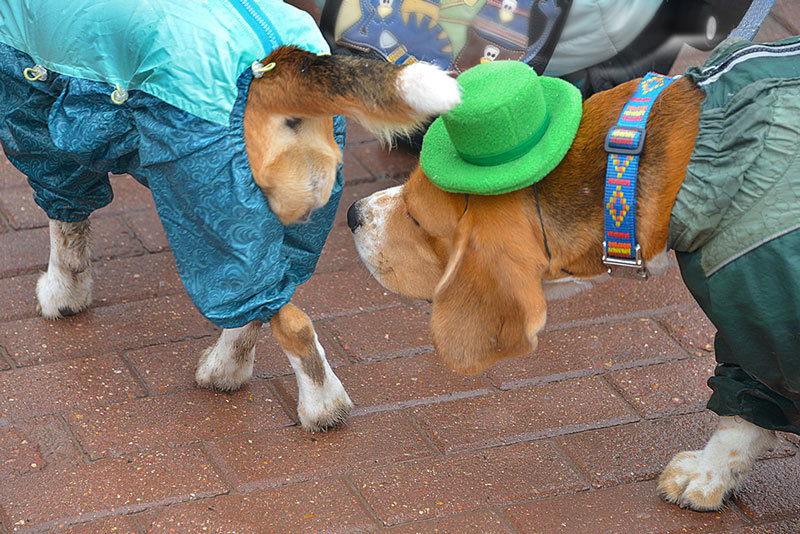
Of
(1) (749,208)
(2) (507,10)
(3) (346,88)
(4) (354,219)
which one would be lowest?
(4) (354,219)

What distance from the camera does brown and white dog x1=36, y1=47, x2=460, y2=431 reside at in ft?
8.63

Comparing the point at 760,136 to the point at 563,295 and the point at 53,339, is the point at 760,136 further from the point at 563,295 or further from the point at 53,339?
the point at 53,339

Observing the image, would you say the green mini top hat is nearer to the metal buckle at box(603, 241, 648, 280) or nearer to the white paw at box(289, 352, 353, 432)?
the metal buckle at box(603, 241, 648, 280)

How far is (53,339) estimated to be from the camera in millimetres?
3832

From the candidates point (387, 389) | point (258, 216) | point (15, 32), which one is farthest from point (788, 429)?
point (15, 32)

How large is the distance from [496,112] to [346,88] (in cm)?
53

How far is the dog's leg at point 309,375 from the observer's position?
126 inches

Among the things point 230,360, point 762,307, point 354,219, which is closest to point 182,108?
point 354,219

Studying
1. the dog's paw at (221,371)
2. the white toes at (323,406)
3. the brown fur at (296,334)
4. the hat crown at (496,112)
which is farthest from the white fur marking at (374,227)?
the dog's paw at (221,371)

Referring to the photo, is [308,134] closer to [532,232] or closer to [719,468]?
[532,232]

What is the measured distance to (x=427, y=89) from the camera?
8.05 ft

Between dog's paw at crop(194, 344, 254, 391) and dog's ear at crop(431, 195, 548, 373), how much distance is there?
111cm

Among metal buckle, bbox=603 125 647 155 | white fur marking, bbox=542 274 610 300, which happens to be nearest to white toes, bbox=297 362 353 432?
white fur marking, bbox=542 274 610 300

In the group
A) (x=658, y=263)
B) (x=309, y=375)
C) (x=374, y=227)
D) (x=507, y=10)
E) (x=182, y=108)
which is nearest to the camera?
(x=658, y=263)
